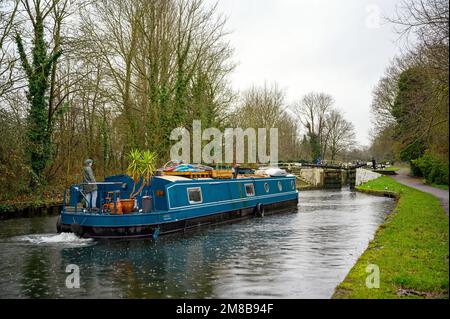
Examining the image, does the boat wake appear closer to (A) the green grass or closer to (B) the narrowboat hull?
(B) the narrowboat hull

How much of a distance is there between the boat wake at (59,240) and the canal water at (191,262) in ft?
0.09

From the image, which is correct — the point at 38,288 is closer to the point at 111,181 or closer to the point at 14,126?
the point at 111,181

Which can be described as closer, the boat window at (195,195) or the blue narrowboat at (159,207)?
the blue narrowboat at (159,207)

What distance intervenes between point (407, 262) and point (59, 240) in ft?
33.1

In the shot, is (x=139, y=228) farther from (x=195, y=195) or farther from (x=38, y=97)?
(x=38, y=97)

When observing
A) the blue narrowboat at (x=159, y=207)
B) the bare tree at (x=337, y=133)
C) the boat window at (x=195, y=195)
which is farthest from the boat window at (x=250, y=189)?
the bare tree at (x=337, y=133)

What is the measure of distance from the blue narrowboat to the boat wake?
0.20 m

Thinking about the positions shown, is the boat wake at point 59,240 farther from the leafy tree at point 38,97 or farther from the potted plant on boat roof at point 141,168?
the leafy tree at point 38,97

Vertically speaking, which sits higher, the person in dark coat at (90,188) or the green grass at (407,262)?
the person in dark coat at (90,188)

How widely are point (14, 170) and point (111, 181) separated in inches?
263

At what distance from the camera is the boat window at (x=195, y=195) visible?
1684 cm

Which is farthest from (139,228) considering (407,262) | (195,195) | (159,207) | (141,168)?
(407,262)

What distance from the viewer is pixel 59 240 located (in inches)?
554
